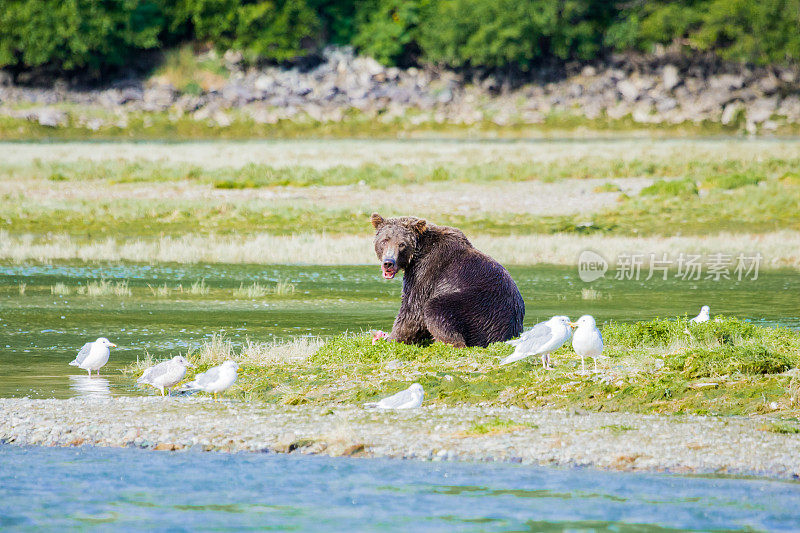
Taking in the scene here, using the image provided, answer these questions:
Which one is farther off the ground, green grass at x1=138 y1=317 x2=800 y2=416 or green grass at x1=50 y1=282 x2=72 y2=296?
green grass at x1=50 y1=282 x2=72 y2=296

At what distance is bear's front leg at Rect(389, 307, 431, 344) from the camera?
15.0 meters

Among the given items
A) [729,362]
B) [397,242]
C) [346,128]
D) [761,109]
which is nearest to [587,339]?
[729,362]

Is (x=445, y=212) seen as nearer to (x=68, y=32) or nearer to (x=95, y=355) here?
(x=95, y=355)

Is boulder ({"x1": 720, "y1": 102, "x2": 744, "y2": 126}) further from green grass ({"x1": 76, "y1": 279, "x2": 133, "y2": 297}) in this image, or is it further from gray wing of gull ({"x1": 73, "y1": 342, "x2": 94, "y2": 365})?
gray wing of gull ({"x1": 73, "y1": 342, "x2": 94, "y2": 365})

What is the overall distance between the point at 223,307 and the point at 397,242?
7633mm

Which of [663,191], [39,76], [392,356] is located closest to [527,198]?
[663,191]

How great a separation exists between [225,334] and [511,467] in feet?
28.3

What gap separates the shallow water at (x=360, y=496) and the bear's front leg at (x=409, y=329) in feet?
14.3

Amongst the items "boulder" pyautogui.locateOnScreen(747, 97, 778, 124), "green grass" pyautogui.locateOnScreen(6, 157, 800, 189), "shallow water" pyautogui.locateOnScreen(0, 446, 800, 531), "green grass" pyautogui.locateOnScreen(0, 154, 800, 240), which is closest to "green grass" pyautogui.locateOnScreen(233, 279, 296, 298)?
Result: "green grass" pyautogui.locateOnScreen(0, 154, 800, 240)

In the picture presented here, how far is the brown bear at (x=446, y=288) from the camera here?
1471 cm

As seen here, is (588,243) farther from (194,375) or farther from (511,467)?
(511,467)

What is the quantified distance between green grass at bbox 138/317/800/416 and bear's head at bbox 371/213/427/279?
1.04m

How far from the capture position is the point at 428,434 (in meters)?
11.3

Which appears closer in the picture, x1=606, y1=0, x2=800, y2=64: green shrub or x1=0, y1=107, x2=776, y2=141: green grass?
x1=0, y1=107, x2=776, y2=141: green grass
